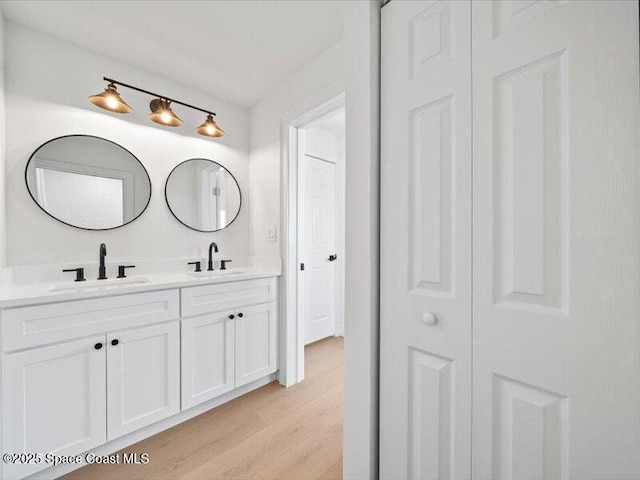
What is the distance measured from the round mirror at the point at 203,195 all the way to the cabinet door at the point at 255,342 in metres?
0.84

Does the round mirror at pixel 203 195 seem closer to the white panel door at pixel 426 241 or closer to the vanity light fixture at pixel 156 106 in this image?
the vanity light fixture at pixel 156 106

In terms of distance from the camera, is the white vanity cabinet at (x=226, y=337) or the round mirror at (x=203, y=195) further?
the round mirror at (x=203, y=195)

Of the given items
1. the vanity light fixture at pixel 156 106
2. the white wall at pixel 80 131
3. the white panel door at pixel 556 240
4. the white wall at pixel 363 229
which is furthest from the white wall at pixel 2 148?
the white panel door at pixel 556 240

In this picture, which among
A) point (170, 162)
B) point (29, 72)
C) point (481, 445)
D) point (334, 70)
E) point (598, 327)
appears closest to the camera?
point (598, 327)

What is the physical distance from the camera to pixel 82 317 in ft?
4.45

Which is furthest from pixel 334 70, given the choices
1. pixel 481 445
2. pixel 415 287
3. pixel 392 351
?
pixel 481 445

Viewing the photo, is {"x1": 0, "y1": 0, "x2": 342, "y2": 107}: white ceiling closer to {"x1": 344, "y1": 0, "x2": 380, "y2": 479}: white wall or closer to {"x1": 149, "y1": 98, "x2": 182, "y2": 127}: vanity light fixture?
{"x1": 149, "y1": 98, "x2": 182, "y2": 127}: vanity light fixture

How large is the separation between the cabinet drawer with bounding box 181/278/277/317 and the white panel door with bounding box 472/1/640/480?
1563 mm

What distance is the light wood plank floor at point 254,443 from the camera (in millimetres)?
1368

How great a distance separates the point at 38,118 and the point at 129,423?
185 centimetres

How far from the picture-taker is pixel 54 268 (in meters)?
1.68

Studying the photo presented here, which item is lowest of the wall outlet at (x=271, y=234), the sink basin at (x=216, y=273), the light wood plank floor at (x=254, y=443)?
the light wood plank floor at (x=254, y=443)

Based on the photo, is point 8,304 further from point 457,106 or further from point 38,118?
point 457,106

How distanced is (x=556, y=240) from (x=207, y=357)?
188cm
